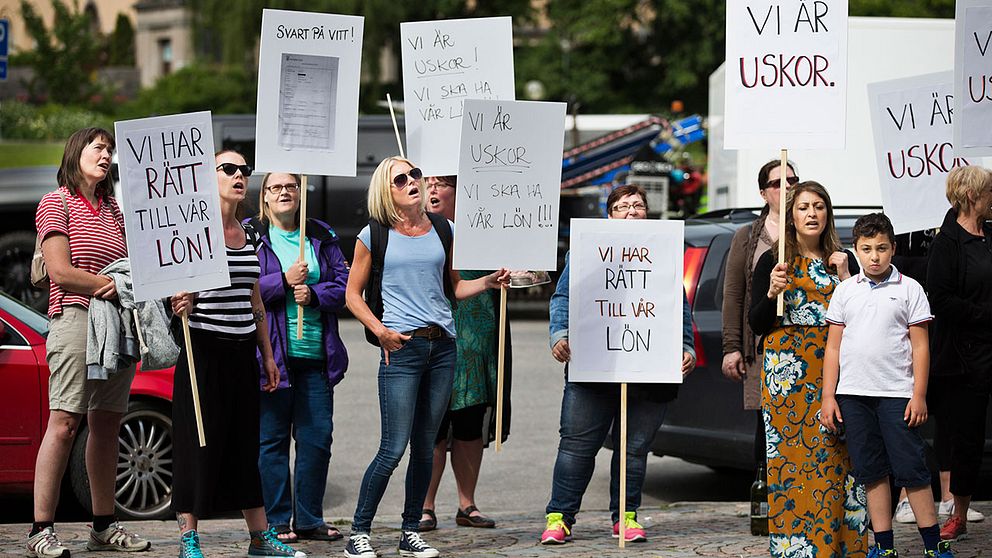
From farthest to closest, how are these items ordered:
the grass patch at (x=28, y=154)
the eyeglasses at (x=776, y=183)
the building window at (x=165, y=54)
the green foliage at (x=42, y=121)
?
the building window at (x=165, y=54), the green foliage at (x=42, y=121), the grass patch at (x=28, y=154), the eyeglasses at (x=776, y=183)

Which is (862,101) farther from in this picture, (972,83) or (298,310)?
(298,310)

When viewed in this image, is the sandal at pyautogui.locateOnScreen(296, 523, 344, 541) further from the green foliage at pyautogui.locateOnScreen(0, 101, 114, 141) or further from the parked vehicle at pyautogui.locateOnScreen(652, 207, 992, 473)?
the green foliage at pyautogui.locateOnScreen(0, 101, 114, 141)

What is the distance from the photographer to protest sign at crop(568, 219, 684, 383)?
6.98m

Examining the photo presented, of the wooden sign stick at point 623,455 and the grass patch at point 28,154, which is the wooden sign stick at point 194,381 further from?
the grass patch at point 28,154

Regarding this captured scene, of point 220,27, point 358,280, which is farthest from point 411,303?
point 220,27

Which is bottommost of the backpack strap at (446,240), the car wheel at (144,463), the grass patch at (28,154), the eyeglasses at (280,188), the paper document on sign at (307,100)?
the car wheel at (144,463)

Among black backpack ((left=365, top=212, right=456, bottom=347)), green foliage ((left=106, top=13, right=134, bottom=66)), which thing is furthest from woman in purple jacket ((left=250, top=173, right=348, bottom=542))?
green foliage ((left=106, top=13, right=134, bottom=66))

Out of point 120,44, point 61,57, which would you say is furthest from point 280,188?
point 120,44

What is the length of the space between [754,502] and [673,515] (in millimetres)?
777

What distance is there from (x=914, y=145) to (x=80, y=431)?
4.51 m

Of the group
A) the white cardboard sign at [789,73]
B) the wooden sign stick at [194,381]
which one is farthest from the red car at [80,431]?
the white cardboard sign at [789,73]

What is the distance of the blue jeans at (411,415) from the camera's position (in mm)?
6559

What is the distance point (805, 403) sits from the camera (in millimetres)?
6391

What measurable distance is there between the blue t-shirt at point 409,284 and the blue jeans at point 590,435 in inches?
33.1
